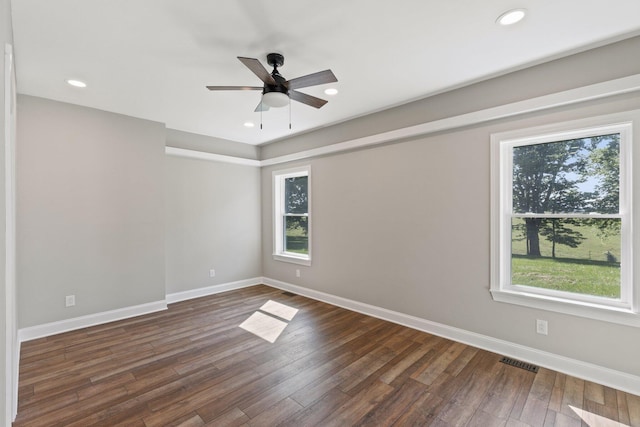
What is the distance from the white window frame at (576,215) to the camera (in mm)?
2338

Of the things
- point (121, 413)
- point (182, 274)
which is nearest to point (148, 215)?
point (182, 274)

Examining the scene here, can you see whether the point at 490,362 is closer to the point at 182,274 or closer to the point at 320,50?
the point at 320,50

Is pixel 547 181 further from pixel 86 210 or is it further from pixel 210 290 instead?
pixel 86 210

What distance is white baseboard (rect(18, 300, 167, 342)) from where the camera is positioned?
330 centimetres

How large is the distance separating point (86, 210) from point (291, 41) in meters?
3.28

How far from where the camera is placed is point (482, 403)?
7.22 ft

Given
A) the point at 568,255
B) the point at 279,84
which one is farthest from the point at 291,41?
the point at 568,255

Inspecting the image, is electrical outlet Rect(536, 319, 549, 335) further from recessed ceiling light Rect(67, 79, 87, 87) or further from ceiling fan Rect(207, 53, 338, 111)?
recessed ceiling light Rect(67, 79, 87, 87)

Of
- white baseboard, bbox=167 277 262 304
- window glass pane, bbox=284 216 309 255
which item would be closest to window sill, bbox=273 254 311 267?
window glass pane, bbox=284 216 309 255

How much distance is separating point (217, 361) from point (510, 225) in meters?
3.19

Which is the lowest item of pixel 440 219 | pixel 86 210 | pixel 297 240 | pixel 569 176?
pixel 297 240

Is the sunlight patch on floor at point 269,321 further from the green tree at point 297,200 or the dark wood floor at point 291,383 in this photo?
the green tree at point 297,200

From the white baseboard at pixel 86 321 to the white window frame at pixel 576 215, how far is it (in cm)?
436

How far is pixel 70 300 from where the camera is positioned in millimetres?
3537
